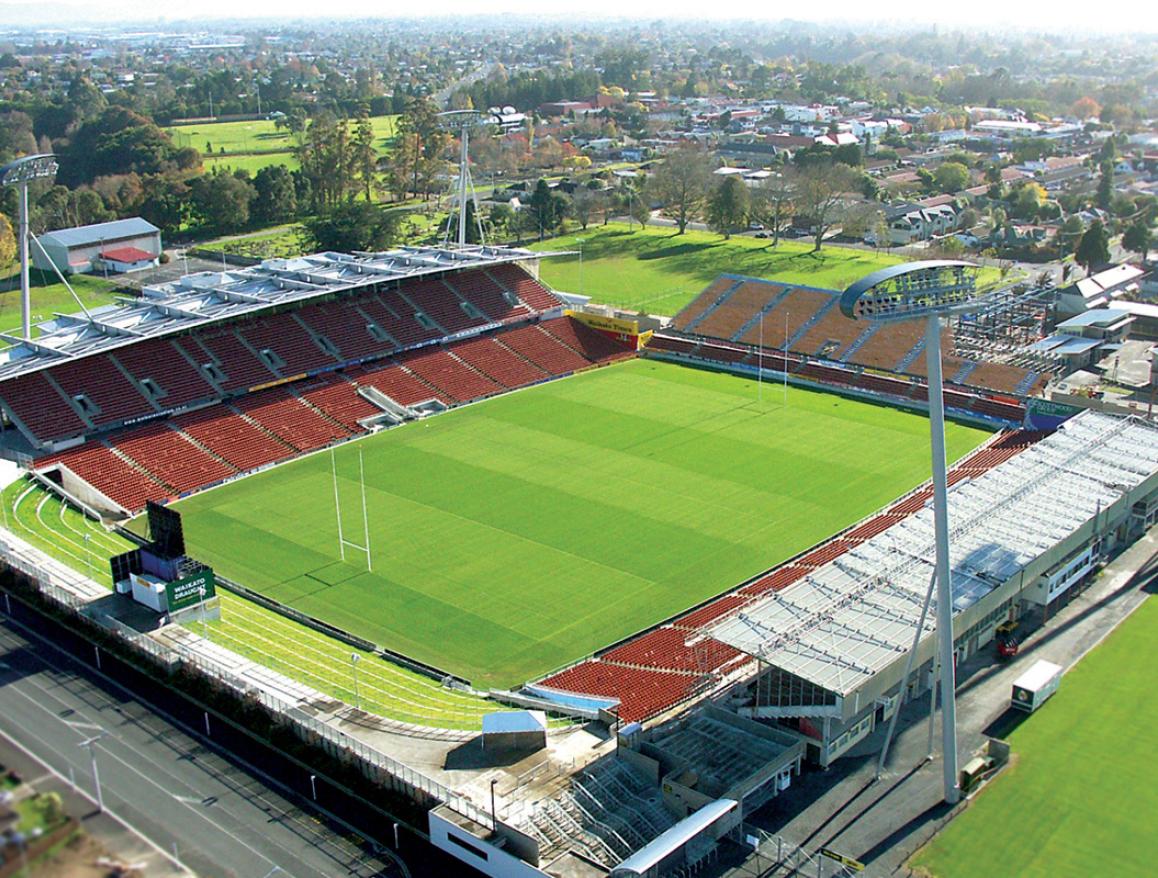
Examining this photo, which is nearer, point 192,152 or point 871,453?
point 871,453

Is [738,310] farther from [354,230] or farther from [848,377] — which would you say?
[354,230]

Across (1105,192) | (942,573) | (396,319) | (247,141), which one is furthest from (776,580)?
(247,141)

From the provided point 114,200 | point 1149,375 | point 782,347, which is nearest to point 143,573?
point 782,347

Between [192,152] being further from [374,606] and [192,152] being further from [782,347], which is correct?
[374,606]

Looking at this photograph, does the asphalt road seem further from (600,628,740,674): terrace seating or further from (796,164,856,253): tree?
(796,164,856,253): tree

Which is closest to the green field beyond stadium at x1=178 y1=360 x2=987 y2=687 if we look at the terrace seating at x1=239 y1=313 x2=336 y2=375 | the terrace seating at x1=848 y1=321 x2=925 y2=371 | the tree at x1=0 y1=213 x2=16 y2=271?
the terrace seating at x1=848 y1=321 x2=925 y2=371

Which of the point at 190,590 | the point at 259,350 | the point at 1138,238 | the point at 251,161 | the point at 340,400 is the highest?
the point at 251,161
